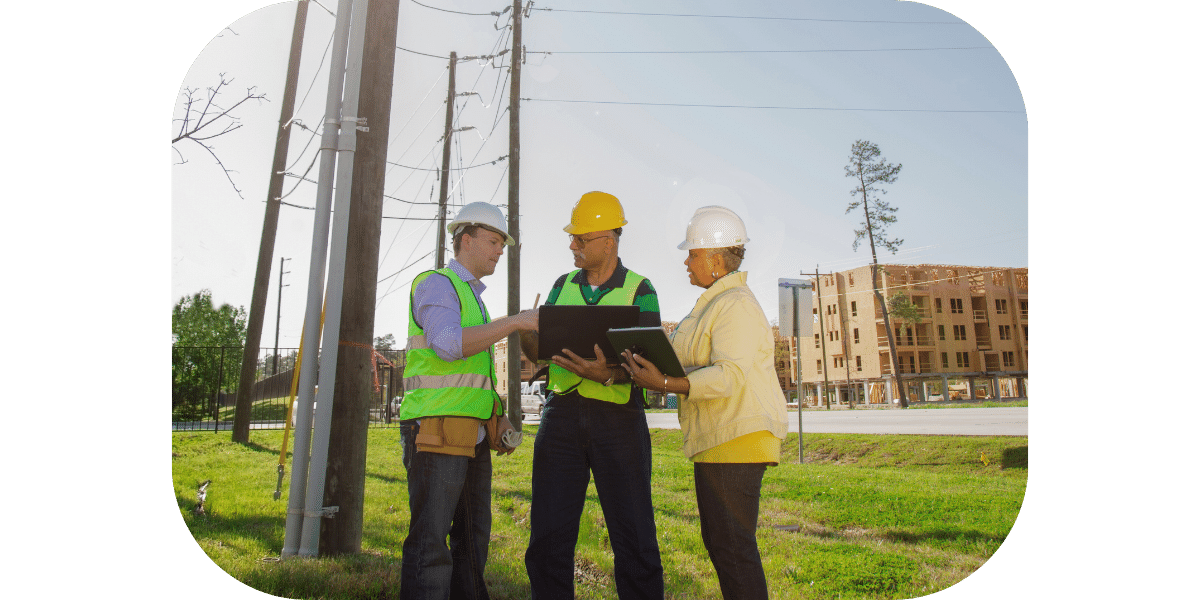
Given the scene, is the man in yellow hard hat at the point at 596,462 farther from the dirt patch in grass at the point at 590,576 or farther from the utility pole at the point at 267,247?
the utility pole at the point at 267,247

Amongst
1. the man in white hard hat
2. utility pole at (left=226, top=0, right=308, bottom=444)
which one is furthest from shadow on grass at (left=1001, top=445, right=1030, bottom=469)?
utility pole at (left=226, top=0, right=308, bottom=444)

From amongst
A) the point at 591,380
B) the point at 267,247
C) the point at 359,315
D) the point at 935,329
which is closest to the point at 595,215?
the point at 591,380

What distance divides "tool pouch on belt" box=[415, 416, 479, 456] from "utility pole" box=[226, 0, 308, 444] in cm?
332

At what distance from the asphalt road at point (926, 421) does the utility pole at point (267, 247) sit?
474 centimetres

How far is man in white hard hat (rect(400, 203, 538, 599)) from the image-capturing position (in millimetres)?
2674

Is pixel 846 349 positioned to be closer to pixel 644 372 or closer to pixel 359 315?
pixel 644 372

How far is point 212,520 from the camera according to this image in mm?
4652

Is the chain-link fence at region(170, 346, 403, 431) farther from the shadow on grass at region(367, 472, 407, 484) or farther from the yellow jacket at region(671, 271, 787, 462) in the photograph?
the yellow jacket at region(671, 271, 787, 462)

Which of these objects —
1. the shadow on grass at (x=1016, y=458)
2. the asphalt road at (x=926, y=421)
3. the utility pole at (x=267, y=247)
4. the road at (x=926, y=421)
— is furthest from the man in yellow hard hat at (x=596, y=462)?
the shadow on grass at (x=1016, y=458)

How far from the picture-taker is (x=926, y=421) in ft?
24.3

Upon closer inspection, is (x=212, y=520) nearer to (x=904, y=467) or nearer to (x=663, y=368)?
(x=663, y=368)

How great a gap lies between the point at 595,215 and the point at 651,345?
88cm

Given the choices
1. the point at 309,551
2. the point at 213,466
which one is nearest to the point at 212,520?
the point at 213,466

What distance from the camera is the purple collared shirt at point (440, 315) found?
265cm
